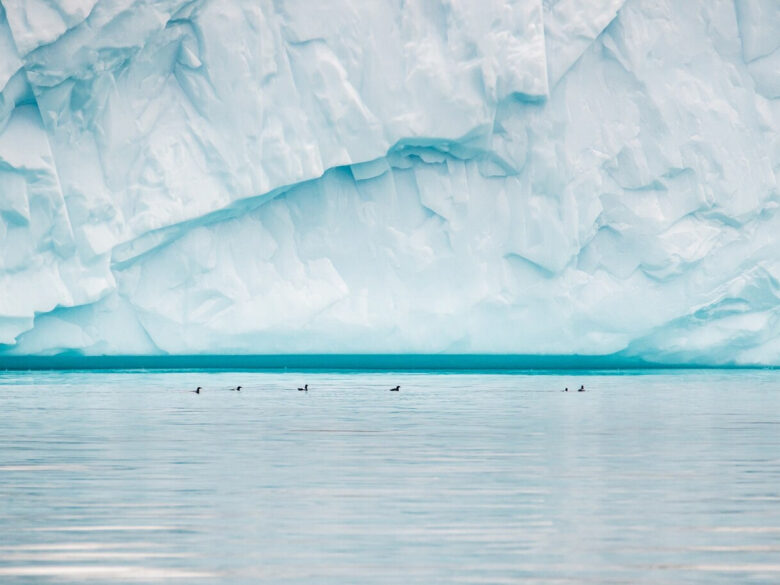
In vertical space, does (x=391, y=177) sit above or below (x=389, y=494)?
above

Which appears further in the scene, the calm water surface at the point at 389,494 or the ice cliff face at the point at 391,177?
the ice cliff face at the point at 391,177

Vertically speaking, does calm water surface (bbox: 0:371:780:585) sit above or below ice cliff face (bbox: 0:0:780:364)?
below

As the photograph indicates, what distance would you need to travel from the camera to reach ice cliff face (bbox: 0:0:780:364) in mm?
23750

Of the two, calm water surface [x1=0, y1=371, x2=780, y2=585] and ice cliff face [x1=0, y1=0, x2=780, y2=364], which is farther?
ice cliff face [x1=0, y1=0, x2=780, y2=364]

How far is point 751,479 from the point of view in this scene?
1013cm

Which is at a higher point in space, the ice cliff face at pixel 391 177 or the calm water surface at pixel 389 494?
the ice cliff face at pixel 391 177

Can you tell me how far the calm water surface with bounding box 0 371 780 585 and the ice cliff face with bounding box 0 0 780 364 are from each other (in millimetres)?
6372

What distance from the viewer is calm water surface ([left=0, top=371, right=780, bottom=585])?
6.73 metres

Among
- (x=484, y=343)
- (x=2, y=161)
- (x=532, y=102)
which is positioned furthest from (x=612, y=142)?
(x=2, y=161)

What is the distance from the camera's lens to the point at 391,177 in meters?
25.8

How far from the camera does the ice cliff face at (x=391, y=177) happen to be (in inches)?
935

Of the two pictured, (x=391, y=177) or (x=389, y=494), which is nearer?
(x=389, y=494)

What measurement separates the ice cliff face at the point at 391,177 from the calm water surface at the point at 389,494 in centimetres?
637

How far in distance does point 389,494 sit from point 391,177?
16.8m
